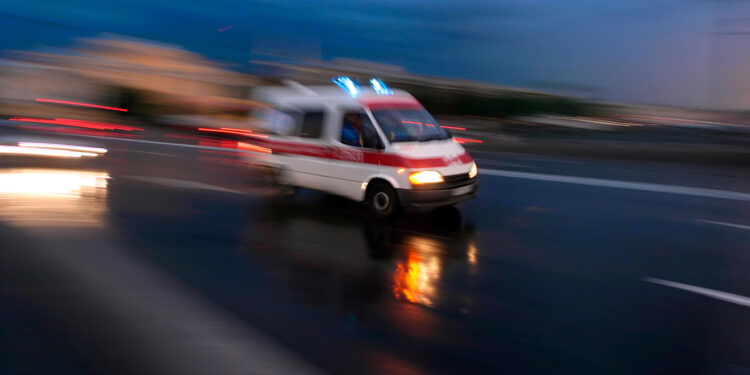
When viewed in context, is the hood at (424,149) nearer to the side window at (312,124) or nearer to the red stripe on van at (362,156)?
the red stripe on van at (362,156)

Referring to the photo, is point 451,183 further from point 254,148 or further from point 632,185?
point 632,185

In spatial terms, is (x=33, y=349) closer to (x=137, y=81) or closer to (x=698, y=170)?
(x=698, y=170)

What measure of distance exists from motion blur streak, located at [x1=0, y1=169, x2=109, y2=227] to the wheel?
3.77m

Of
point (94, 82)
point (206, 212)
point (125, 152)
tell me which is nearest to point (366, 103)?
point (206, 212)

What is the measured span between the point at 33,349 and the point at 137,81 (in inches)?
1611

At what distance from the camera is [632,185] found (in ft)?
38.3

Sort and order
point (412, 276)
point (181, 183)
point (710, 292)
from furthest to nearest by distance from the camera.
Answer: point (181, 183), point (412, 276), point (710, 292)

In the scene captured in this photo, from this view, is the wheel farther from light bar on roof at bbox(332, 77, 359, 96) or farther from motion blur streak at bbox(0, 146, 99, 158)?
motion blur streak at bbox(0, 146, 99, 158)

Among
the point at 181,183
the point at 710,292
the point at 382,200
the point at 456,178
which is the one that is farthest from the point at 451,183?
the point at 181,183

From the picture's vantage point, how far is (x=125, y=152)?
711 inches

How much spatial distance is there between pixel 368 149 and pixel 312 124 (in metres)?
1.28

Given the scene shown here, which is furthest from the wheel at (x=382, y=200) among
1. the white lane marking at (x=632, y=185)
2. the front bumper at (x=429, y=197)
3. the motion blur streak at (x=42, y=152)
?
the motion blur streak at (x=42, y=152)

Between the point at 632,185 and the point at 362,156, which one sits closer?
the point at 362,156

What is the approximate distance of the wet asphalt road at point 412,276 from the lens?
4172 millimetres
